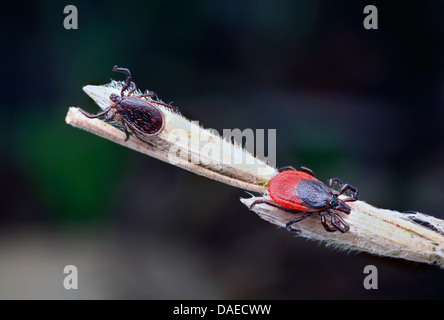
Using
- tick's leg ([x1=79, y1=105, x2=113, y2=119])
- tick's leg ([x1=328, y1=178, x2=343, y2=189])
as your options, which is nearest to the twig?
tick's leg ([x1=79, y1=105, x2=113, y2=119])

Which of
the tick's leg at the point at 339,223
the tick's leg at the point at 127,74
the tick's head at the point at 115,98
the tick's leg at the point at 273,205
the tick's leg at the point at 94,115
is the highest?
the tick's leg at the point at 127,74

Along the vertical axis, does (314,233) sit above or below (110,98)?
below

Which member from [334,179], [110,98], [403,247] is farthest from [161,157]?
[403,247]

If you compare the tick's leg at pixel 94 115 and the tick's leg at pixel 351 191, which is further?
the tick's leg at pixel 351 191

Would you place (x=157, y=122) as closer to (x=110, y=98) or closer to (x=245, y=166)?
(x=110, y=98)

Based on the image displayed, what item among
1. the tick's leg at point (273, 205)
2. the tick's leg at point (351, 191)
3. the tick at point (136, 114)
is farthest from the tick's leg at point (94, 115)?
the tick's leg at point (351, 191)

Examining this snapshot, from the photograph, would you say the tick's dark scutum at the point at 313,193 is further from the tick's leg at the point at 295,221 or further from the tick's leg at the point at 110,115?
the tick's leg at the point at 110,115
